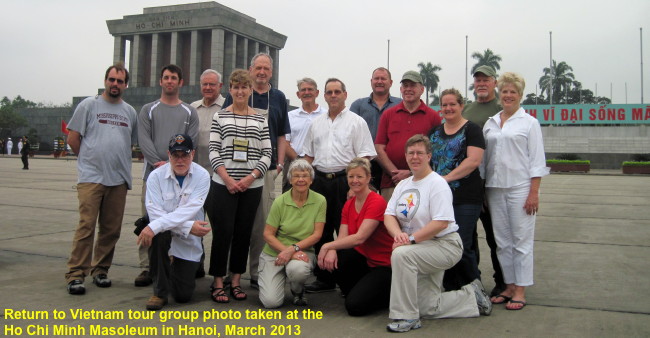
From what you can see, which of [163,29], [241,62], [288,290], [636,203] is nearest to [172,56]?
[163,29]

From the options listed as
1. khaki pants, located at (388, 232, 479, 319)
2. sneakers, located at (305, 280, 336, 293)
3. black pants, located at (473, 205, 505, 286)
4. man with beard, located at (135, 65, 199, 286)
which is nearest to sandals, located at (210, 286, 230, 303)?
sneakers, located at (305, 280, 336, 293)

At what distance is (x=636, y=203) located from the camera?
480 inches

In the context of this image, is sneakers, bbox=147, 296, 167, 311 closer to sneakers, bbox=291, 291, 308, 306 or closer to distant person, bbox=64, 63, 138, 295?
distant person, bbox=64, 63, 138, 295

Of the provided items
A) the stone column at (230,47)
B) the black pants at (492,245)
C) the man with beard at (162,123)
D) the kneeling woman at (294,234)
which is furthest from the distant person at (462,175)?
the stone column at (230,47)

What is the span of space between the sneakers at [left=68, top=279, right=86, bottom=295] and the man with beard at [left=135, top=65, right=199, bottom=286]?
624 millimetres

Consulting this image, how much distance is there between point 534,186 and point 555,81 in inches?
2812

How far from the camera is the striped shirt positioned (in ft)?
14.3

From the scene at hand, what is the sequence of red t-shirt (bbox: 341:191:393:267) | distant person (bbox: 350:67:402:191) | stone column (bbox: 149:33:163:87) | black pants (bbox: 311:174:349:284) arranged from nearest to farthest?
red t-shirt (bbox: 341:191:393:267) → black pants (bbox: 311:174:349:284) → distant person (bbox: 350:67:402:191) → stone column (bbox: 149:33:163:87)

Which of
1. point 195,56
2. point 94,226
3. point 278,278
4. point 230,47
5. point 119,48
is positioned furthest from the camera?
point 119,48

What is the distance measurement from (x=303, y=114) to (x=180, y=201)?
2.31m

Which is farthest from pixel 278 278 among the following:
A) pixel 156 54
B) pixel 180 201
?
pixel 156 54

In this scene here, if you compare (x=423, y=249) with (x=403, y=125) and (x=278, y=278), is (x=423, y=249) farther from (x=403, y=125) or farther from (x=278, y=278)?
(x=403, y=125)

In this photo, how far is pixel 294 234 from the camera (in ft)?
14.2

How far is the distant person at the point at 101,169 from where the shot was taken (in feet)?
14.7
